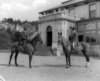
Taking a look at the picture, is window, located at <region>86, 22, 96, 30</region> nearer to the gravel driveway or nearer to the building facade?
A: the building facade

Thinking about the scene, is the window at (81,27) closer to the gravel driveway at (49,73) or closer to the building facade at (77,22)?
the building facade at (77,22)

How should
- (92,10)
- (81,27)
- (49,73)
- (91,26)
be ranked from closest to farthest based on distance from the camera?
(49,73), (91,26), (81,27), (92,10)

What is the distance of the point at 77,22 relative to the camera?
2219cm

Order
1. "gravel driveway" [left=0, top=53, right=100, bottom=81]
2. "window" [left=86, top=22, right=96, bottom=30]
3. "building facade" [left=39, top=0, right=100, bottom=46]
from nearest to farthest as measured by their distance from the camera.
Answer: "gravel driveway" [left=0, top=53, right=100, bottom=81]
"window" [left=86, top=22, right=96, bottom=30]
"building facade" [left=39, top=0, right=100, bottom=46]

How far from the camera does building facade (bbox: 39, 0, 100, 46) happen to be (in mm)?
19525

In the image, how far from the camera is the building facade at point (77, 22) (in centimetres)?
1952

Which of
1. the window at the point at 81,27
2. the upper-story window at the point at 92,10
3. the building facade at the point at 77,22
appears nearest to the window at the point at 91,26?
the building facade at the point at 77,22

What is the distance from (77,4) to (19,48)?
17.9m

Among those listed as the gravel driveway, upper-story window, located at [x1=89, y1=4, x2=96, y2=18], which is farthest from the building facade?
the gravel driveway

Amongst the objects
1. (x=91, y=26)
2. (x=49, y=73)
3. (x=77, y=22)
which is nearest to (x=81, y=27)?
A: (x=77, y=22)

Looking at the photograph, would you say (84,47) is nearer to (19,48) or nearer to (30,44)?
(30,44)

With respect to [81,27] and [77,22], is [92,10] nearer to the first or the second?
[77,22]

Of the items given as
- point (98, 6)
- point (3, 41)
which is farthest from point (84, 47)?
point (3, 41)

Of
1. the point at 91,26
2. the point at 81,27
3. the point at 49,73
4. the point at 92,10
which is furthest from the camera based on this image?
the point at 92,10
